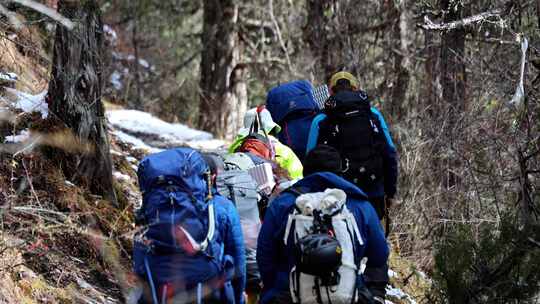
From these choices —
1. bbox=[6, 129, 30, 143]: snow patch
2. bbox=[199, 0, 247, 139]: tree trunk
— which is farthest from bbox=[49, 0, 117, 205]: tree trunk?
bbox=[199, 0, 247, 139]: tree trunk

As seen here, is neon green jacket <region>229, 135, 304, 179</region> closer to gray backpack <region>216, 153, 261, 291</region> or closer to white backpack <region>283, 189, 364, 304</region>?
gray backpack <region>216, 153, 261, 291</region>

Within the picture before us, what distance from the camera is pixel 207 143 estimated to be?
12.4m

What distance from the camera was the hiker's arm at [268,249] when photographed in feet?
14.7

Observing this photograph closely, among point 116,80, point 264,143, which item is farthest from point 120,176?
point 116,80

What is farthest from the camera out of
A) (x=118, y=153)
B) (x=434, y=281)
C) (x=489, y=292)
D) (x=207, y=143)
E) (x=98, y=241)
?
(x=207, y=143)

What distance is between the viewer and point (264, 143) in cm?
607

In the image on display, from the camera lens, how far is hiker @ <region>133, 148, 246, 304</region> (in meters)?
4.43

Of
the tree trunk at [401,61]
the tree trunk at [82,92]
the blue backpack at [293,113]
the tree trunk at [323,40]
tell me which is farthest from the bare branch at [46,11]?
the tree trunk at [323,40]

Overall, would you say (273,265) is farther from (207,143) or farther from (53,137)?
(207,143)

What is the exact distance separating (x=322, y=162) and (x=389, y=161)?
72.1 inches

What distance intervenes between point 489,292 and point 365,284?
104 cm

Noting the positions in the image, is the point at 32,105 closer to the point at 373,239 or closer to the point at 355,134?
the point at 355,134

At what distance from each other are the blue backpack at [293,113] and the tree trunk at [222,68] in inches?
348

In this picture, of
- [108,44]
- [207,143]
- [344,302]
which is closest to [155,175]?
[344,302]
